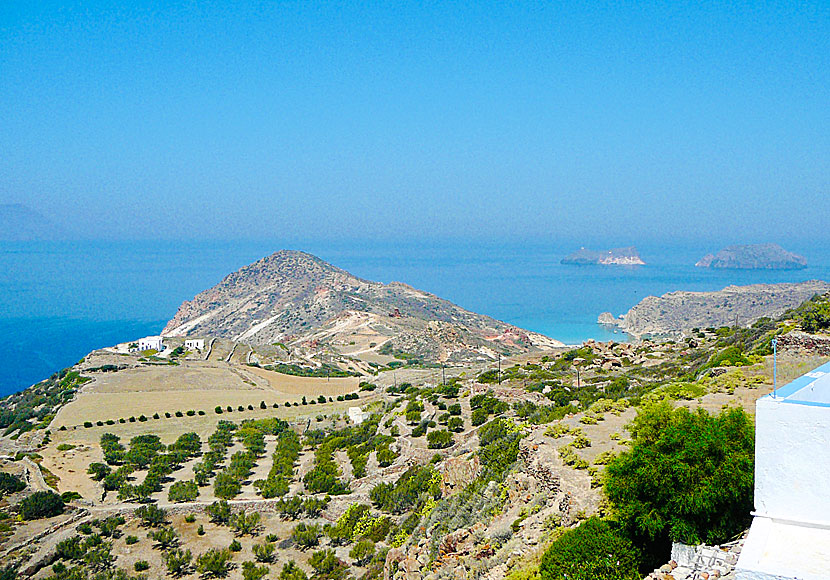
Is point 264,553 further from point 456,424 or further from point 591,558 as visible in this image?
point 591,558

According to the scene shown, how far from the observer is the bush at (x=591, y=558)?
308 inches

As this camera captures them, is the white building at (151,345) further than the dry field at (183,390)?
Yes

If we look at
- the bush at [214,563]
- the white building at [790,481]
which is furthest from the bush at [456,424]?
the white building at [790,481]

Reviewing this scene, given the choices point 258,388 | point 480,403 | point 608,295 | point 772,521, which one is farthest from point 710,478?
point 608,295

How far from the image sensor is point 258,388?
4462 centimetres

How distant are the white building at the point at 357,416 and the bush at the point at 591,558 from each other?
2321 cm

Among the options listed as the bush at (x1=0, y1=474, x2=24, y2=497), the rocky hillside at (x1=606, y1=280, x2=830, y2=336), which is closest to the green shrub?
the bush at (x1=0, y1=474, x2=24, y2=497)

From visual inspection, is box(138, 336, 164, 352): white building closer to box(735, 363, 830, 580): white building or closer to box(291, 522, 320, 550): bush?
box(291, 522, 320, 550): bush

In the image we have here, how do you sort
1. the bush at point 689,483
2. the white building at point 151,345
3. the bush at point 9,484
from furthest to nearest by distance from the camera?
1. the white building at point 151,345
2. the bush at point 9,484
3. the bush at point 689,483

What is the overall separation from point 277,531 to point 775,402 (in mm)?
16580

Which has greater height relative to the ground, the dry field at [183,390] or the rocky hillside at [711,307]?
the dry field at [183,390]

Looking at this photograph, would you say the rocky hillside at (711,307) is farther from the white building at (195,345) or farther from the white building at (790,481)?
the white building at (790,481)

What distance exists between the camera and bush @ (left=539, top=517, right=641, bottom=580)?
781cm

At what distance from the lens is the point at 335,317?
8262 cm
